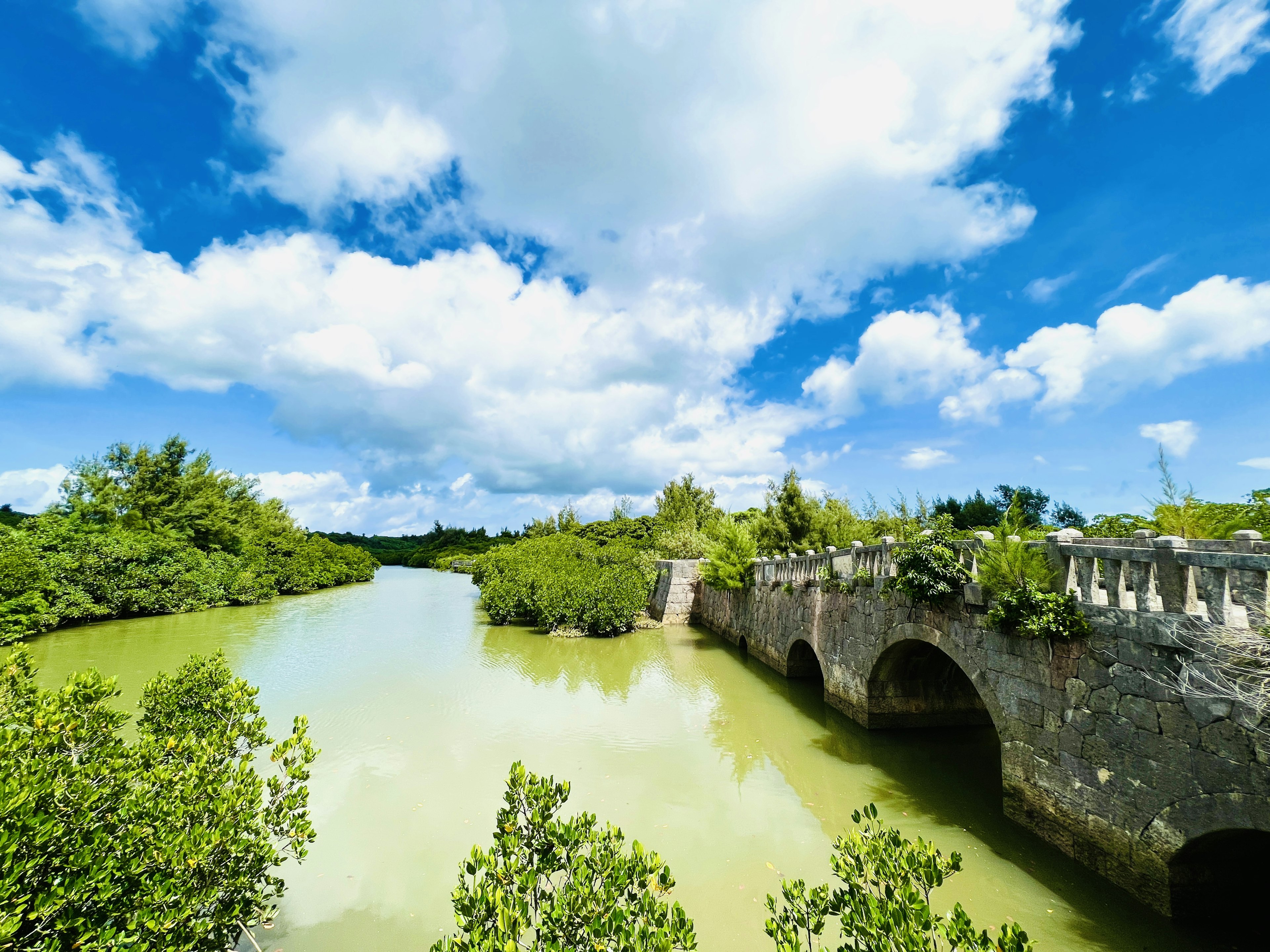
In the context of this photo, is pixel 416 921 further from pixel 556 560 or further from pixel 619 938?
pixel 556 560

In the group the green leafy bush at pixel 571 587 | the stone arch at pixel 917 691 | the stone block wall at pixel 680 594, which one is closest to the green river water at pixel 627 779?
the stone arch at pixel 917 691

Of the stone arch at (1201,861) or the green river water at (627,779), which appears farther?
the green river water at (627,779)

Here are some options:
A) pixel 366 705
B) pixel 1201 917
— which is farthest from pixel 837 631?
pixel 366 705

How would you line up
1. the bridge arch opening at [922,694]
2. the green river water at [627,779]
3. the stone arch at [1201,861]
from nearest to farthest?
the stone arch at [1201,861], the green river water at [627,779], the bridge arch opening at [922,694]

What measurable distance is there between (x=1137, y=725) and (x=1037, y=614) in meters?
1.22

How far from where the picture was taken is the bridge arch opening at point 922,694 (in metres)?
9.30

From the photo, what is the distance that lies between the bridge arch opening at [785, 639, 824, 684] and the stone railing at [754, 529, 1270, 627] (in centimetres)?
683

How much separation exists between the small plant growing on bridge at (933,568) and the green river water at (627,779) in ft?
9.04

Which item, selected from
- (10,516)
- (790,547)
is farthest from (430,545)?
(790,547)

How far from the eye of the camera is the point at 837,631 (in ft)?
34.1

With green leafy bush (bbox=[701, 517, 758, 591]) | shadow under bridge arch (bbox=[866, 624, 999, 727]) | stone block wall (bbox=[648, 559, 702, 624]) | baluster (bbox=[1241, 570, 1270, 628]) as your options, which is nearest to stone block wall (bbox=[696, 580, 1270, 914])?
baluster (bbox=[1241, 570, 1270, 628])

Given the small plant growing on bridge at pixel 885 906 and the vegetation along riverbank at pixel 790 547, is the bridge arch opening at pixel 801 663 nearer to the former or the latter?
the vegetation along riverbank at pixel 790 547

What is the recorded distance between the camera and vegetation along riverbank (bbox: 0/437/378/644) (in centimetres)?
1739

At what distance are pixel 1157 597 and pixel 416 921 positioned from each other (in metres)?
7.28
